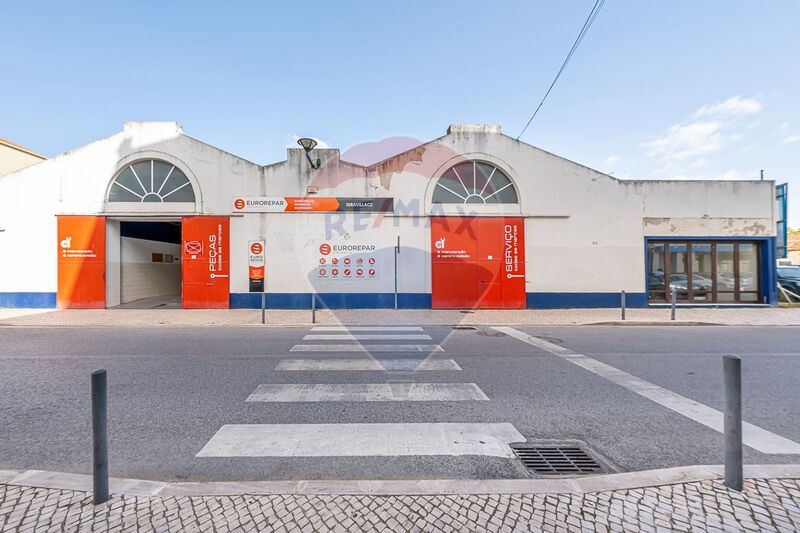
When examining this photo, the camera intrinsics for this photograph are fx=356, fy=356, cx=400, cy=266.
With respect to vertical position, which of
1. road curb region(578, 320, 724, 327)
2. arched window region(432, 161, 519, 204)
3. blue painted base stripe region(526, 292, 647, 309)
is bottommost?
road curb region(578, 320, 724, 327)

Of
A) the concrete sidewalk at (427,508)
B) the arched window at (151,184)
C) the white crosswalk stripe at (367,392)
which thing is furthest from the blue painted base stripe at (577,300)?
the arched window at (151,184)

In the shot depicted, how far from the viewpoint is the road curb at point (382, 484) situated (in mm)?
2707

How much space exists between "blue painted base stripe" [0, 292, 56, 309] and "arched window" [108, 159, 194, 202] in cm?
449

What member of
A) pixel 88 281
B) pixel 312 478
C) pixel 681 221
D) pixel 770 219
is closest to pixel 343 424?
pixel 312 478

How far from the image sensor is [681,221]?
14.7 meters

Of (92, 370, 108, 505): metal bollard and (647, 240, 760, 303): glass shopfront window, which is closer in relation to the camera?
(92, 370, 108, 505): metal bollard

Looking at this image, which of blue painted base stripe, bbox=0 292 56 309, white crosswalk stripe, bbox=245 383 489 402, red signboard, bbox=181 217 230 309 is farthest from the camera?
red signboard, bbox=181 217 230 309

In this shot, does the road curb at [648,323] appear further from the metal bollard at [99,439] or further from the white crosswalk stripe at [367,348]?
the metal bollard at [99,439]

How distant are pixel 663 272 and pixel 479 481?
16.0m

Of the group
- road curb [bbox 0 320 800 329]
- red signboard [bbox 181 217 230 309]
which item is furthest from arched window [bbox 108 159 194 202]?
road curb [bbox 0 320 800 329]

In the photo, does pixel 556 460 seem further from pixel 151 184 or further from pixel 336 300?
pixel 151 184

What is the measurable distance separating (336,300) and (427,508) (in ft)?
39.5

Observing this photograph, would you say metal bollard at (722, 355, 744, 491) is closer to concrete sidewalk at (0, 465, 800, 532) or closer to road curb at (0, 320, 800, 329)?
concrete sidewalk at (0, 465, 800, 532)

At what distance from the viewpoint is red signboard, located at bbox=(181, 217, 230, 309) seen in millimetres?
14125
